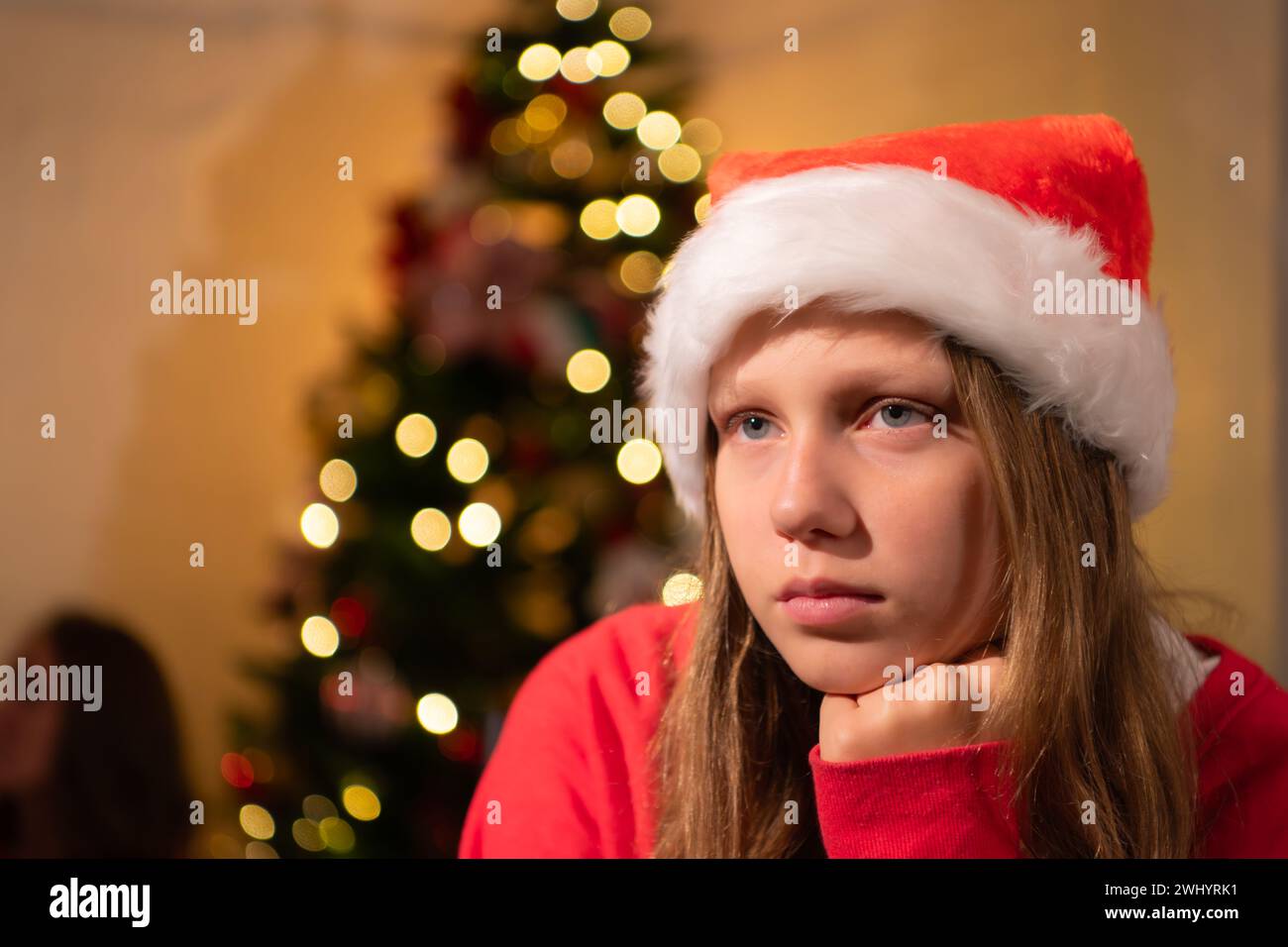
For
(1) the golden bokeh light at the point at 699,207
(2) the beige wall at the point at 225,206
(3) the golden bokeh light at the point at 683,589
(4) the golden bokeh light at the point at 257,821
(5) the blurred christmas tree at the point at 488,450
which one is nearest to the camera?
(3) the golden bokeh light at the point at 683,589

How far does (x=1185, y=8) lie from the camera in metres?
2.01

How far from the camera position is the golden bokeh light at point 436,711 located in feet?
6.03

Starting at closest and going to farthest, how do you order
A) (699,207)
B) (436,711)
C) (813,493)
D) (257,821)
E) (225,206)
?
(813,493)
(699,207)
(436,711)
(257,821)
(225,206)

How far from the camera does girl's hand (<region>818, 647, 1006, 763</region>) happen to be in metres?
0.88

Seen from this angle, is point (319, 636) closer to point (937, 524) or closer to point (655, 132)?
point (655, 132)

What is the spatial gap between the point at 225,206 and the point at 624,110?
1.17 meters

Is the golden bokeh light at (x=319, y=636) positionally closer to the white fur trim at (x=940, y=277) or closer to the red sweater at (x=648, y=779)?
the red sweater at (x=648, y=779)

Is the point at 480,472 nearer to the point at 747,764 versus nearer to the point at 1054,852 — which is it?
the point at 747,764

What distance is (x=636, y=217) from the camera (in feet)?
6.17

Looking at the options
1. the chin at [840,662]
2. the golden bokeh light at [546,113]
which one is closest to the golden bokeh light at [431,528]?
the golden bokeh light at [546,113]

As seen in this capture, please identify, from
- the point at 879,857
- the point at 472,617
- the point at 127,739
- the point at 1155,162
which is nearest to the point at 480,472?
the point at 472,617

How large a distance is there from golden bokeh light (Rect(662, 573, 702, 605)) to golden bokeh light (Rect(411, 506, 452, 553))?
1.70 feet

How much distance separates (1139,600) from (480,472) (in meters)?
1.11

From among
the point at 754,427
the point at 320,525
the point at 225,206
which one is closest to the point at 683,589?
the point at 754,427
